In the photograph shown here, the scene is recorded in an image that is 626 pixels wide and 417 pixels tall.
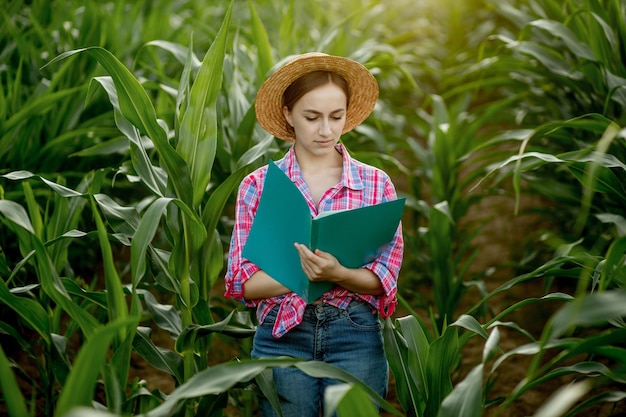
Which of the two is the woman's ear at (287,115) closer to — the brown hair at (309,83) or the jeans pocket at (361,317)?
the brown hair at (309,83)

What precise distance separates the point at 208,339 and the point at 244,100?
0.67m

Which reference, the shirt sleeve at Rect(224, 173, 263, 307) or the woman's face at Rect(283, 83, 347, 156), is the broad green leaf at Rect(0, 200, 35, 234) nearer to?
the shirt sleeve at Rect(224, 173, 263, 307)

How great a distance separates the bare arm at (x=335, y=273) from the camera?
1.06 m

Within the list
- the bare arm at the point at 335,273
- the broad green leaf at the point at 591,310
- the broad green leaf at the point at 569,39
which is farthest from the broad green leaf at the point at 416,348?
the broad green leaf at the point at 569,39

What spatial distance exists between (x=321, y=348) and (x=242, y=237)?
201mm

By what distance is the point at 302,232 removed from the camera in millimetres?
1061

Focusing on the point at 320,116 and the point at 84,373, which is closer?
the point at 84,373

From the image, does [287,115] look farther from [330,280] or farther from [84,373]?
[84,373]

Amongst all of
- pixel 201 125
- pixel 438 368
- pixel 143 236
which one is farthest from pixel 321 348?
pixel 201 125

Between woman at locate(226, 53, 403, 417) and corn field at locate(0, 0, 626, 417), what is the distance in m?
0.05

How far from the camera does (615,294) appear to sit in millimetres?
875

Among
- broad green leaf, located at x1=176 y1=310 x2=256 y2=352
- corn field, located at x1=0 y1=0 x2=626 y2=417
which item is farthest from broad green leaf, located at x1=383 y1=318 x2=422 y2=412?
broad green leaf, located at x1=176 y1=310 x2=256 y2=352

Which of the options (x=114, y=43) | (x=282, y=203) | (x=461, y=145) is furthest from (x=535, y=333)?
(x=114, y=43)

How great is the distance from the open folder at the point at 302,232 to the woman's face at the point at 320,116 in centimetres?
10
